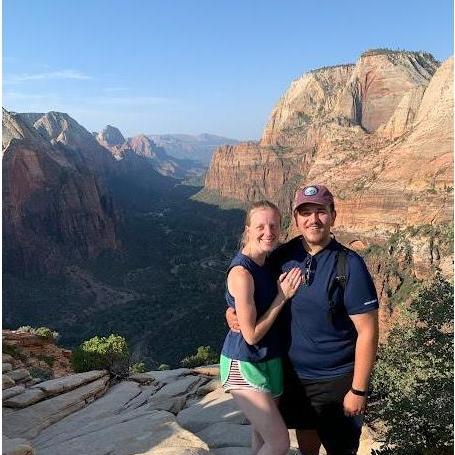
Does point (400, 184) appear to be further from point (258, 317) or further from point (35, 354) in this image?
point (258, 317)

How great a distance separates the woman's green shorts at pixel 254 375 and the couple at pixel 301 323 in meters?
0.01

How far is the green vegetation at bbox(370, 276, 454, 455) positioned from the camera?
29.1ft

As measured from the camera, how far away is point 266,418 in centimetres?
488

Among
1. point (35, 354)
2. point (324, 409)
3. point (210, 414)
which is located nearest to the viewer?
point (324, 409)

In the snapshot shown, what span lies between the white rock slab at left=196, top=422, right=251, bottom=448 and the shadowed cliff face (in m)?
93.3

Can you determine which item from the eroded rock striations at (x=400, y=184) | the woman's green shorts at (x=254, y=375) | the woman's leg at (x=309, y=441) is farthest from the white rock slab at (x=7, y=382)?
the eroded rock striations at (x=400, y=184)

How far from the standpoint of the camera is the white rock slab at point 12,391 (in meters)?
14.6

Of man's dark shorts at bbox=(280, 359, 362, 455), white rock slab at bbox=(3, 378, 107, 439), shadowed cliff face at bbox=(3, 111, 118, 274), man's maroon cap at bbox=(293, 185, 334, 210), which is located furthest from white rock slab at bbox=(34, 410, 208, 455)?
shadowed cliff face at bbox=(3, 111, 118, 274)

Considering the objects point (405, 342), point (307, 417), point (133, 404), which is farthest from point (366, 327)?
point (133, 404)

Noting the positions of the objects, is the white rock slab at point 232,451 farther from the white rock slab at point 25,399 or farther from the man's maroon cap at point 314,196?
the white rock slab at point 25,399

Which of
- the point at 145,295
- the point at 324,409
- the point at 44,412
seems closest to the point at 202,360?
the point at 44,412

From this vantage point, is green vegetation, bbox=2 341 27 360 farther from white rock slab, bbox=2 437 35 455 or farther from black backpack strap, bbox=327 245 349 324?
black backpack strap, bbox=327 245 349 324

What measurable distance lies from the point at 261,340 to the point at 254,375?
1.20 ft

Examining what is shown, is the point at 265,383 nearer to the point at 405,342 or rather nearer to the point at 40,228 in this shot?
the point at 405,342
